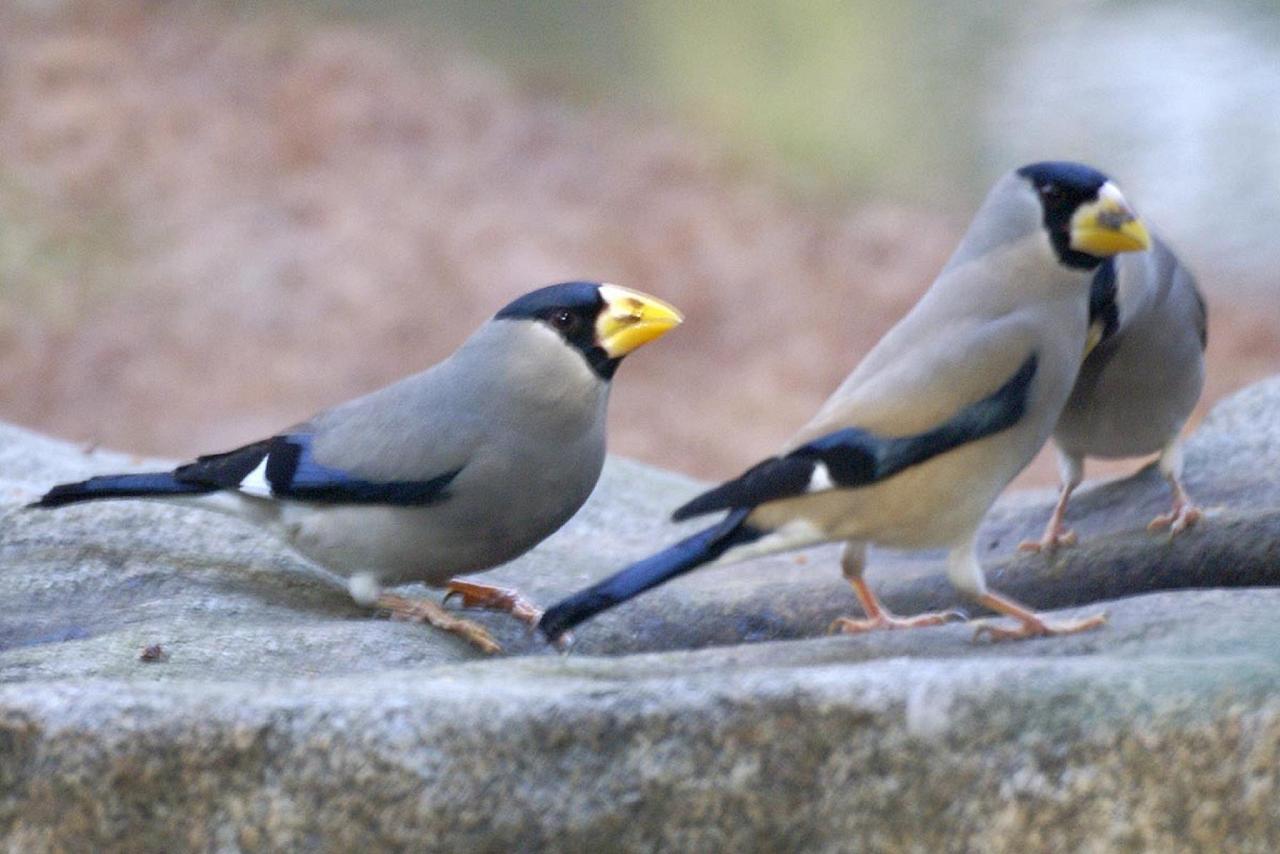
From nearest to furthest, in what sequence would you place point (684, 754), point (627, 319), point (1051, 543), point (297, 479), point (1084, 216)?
point (684, 754) → point (1084, 216) → point (627, 319) → point (297, 479) → point (1051, 543)

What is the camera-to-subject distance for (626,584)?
2721 millimetres

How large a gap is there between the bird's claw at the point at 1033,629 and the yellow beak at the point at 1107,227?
0.67 meters

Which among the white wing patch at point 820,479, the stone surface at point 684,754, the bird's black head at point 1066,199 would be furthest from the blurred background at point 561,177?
the stone surface at point 684,754

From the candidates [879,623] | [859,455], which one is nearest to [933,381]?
[859,455]

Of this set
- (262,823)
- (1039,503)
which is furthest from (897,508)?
(1039,503)

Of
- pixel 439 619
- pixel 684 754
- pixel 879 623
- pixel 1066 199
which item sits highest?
pixel 1066 199

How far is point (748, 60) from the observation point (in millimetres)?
12453

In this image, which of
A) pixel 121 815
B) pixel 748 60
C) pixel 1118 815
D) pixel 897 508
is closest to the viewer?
pixel 1118 815

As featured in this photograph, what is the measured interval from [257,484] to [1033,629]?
1.71 metres

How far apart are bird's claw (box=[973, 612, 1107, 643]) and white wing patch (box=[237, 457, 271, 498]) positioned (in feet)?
5.20

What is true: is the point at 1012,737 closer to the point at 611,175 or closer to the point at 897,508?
the point at 897,508

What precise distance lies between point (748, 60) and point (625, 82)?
92cm

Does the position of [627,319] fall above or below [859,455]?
above

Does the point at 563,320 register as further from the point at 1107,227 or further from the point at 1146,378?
the point at 1146,378
